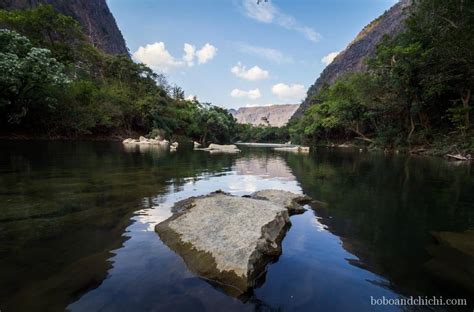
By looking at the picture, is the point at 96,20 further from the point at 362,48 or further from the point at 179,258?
the point at 179,258

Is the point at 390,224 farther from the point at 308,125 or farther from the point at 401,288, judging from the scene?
the point at 308,125

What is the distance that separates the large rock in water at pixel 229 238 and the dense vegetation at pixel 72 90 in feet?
76.4

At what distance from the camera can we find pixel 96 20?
98.6 meters

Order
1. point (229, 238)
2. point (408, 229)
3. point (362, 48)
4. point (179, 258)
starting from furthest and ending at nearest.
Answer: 1. point (362, 48)
2. point (408, 229)
3. point (229, 238)
4. point (179, 258)

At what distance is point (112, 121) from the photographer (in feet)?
143

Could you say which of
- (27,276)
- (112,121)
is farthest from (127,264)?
(112,121)

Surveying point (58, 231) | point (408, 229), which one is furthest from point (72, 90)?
point (408, 229)

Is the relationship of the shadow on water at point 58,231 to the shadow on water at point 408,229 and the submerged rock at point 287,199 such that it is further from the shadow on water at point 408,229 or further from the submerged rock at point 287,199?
the shadow on water at point 408,229

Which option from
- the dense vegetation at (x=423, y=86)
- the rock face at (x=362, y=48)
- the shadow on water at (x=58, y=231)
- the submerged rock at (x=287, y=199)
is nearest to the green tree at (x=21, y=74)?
the shadow on water at (x=58, y=231)

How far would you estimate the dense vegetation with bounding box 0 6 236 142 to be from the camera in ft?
77.7

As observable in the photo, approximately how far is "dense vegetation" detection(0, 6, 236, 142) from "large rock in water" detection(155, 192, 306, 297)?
76.4 feet

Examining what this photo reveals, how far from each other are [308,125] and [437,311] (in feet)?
202

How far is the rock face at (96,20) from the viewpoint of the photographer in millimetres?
82844

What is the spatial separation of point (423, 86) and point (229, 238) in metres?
33.2
